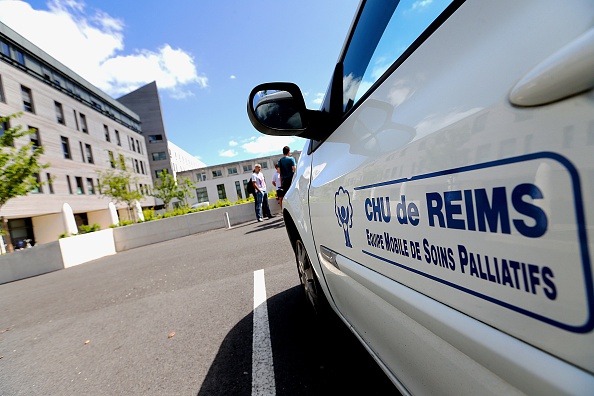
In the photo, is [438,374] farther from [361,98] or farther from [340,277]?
[361,98]

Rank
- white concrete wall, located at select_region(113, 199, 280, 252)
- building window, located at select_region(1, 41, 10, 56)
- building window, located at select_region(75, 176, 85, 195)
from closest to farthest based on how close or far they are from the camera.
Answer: white concrete wall, located at select_region(113, 199, 280, 252) → building window, located at select_region(1, 41, 10, 56) → building window, located at select_region(75, 176, 85, 195)

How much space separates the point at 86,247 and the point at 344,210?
1233 cm

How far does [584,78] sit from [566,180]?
0.15 m

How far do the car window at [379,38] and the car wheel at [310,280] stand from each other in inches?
50.6

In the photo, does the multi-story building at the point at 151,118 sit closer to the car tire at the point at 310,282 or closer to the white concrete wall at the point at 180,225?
the white concrete wall at the point at 180,225

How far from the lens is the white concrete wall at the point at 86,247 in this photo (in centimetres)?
987

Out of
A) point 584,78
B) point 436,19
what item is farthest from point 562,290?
point 436,19

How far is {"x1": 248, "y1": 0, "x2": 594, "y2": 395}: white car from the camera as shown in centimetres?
45

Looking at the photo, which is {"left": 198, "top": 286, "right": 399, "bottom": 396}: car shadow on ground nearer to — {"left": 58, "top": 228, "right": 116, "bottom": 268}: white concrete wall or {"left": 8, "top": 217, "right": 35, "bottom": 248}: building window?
{"left": 58, "top": 228, "right": 116, "bottom": 268}: white concrete wall

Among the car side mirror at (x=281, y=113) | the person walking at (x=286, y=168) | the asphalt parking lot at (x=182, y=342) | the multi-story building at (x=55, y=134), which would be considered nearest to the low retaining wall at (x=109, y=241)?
the person walking at (x=286, y=168)

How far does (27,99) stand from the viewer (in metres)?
22.4

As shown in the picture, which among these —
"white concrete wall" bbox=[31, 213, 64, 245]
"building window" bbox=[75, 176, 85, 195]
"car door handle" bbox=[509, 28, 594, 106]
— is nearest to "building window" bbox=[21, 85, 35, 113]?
"building window" bbox=[75, 176, 85, 195]

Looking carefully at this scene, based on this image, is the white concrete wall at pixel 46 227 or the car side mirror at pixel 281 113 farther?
the white concrete wall at pixel 46 227

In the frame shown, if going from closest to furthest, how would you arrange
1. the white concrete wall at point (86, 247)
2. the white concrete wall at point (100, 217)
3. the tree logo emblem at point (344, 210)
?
the tree logo emblem at point (344, 210), the white concrete wall at point (86, 247), the white concrete wall at point (100, 217)
